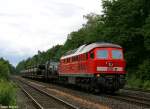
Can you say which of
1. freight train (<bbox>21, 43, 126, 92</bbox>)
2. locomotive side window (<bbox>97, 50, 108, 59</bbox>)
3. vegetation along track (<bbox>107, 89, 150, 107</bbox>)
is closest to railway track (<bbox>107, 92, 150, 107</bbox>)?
vegetation along track (<bbox>107, 89, 150, 107</bbox>)

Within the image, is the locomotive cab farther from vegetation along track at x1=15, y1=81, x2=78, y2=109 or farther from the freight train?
vegetation along track at x1=15, y1=81, x2=78, y2=109

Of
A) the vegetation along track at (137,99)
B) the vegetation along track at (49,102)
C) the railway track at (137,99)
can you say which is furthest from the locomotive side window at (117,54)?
the vegetation along track at (49,102)

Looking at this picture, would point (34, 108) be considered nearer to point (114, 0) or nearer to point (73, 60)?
point (73, 60)

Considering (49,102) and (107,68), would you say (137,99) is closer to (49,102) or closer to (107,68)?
(107,68)

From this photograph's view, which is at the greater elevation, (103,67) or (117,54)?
(117,54)

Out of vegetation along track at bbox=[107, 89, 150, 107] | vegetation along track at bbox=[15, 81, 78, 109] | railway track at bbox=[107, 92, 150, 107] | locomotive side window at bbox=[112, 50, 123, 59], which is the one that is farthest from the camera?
locomotive side window at bbox=[112, 50, 123, 59]

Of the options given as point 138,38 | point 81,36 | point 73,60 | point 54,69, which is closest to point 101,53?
point 73,60

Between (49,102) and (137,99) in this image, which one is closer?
(49,102)

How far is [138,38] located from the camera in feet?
149

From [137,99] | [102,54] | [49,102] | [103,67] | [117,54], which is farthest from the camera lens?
[117,54]

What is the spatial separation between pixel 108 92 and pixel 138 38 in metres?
16.8

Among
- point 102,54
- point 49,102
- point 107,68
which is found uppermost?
point 102,54

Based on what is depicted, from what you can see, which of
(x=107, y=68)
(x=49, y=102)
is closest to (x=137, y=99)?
(x=107, y=68)

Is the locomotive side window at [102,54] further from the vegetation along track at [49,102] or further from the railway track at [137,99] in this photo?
the vegetation along track at [49,102]
